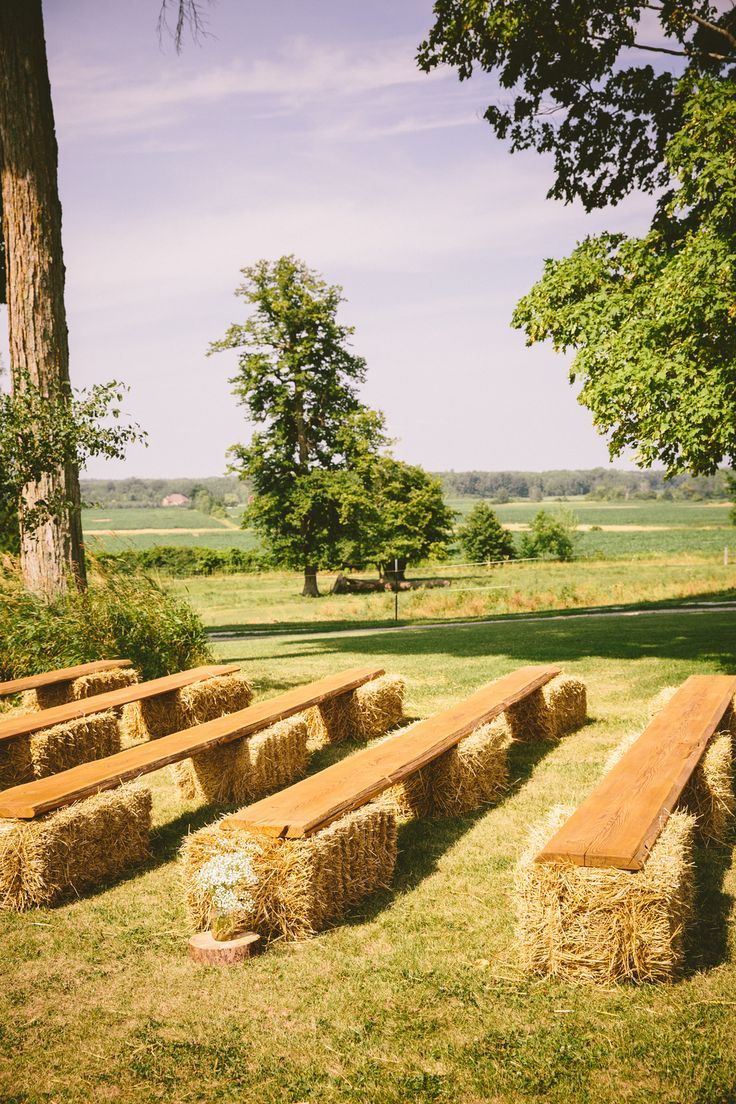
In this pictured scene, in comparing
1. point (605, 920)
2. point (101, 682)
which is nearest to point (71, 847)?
point (605, 920)

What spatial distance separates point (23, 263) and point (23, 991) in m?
9.77

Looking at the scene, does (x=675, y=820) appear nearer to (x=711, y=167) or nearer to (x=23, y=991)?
(x=23, y=991)

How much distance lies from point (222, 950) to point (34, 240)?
398 inches

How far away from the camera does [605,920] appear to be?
141 inches

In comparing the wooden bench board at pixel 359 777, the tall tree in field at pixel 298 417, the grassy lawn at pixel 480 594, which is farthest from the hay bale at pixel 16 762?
the tall tree in field at pixel 298 417

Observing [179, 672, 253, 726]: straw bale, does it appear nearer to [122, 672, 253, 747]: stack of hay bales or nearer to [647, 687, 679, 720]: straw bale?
[122, 672, 253, 747]: stack of hay bales

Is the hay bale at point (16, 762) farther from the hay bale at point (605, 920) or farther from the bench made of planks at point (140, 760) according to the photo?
Result: the hay bale at point (605, 920)

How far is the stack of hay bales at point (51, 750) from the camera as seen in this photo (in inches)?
275

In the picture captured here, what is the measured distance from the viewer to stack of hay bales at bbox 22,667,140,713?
8945 millimetres

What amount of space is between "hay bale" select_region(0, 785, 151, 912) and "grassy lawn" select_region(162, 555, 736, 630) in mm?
7154

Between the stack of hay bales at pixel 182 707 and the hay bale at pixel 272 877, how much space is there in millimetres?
4126

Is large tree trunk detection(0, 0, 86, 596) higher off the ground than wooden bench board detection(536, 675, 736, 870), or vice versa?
large tree trunk detection(0, 0, 86, 596)

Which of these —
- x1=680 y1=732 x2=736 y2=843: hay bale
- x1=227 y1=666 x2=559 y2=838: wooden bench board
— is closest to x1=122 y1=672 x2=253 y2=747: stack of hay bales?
x1=227 y1=666 x2=559 y2=838: wooden bench board

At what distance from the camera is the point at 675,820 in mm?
4188
